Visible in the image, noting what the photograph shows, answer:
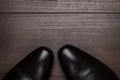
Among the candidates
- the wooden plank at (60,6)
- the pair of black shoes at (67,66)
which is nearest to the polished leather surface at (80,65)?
the pair of black shoes at (67,66)

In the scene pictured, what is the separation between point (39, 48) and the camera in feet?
4.21

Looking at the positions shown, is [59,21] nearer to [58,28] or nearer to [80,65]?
[58,28]

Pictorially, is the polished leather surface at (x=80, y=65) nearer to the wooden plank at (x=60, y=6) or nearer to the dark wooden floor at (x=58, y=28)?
the dark wooden floor at (x=58, y=28)

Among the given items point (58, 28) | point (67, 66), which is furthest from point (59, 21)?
point (67, 66)

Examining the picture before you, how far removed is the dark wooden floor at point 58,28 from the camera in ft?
4.27

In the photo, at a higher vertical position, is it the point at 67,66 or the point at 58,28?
the point at 58,28

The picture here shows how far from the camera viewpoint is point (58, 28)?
1.31 m

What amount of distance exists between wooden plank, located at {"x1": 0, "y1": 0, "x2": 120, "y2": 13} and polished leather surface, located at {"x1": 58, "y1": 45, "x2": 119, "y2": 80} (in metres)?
0.13

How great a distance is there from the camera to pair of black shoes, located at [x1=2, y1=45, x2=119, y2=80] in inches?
49.9

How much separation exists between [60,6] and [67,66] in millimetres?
198

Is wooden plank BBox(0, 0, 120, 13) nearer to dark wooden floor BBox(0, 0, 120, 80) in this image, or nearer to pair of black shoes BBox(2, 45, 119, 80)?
dark wooden floor BBox(0, 0, 120, 80)

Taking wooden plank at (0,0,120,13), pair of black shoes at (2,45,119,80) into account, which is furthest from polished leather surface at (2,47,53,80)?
wooden plank at (0,0,120,13)

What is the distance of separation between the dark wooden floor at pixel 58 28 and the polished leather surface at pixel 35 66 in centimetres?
3

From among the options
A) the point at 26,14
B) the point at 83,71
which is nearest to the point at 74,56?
the point at 83,71
